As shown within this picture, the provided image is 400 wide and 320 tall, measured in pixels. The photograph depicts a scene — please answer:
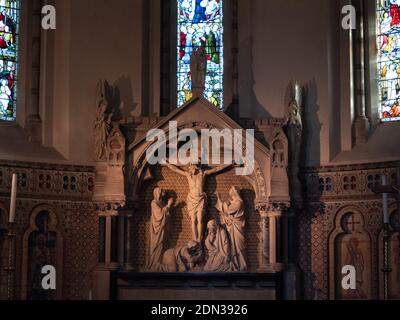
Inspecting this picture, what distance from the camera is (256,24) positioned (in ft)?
54.5

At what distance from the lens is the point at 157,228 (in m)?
15.3

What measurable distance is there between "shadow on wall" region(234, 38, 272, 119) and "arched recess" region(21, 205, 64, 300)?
435 centimetres

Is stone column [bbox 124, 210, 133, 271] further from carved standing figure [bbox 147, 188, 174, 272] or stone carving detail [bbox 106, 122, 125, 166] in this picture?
stone carving detail [bbox 106, 122, 125, 166]

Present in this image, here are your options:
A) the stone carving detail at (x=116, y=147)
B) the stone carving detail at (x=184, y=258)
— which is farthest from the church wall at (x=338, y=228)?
the stone carving detail at (x=116, y=147)

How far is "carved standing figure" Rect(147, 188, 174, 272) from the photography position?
15227 mm

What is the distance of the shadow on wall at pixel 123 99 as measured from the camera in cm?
1602

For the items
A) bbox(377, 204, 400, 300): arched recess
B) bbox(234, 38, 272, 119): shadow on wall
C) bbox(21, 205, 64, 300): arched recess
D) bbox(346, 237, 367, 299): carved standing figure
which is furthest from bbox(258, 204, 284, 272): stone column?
bbox(21, 205, 64, 300): arched recess

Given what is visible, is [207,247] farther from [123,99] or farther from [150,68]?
[150,68]

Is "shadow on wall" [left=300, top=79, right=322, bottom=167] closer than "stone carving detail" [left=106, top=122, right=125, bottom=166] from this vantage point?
No

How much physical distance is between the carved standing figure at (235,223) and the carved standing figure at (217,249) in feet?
0.37

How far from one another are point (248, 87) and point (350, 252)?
3885mm

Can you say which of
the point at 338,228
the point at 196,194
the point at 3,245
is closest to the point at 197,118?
the point at 196,194

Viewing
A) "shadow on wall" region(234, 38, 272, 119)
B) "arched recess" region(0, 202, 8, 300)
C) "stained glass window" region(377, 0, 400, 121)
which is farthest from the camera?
"shadow on wall" region(234, 38, 272, 119)
